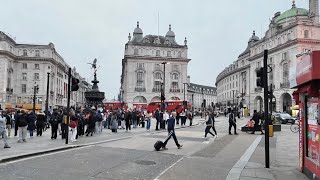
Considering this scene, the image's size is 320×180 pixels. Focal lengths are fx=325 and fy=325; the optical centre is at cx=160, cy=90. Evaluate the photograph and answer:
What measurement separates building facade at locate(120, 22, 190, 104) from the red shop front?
86568 millimetres

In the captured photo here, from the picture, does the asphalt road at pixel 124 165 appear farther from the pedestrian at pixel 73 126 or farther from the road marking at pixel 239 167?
the pedestrian at pixel 73 126

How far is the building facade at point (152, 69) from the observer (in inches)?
3826

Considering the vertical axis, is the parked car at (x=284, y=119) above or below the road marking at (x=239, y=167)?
above

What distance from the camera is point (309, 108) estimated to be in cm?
888

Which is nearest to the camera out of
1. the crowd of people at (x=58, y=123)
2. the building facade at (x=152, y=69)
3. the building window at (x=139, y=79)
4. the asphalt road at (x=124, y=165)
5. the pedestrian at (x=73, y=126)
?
the asphalt road at (x=124, y=165)

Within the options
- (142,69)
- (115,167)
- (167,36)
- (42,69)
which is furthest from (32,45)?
(115,167)

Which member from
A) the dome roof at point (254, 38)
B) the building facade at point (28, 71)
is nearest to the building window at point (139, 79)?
the building facade at point (28, 71)

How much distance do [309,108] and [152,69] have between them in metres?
90.4

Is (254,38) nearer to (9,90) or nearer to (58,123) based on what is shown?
(9,90)

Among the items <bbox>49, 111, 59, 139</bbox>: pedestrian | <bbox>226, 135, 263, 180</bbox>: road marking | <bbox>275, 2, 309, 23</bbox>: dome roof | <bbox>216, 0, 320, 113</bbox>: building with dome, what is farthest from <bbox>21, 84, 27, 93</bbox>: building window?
<bbox>226, 135, 263, 180</bbox>: road marking

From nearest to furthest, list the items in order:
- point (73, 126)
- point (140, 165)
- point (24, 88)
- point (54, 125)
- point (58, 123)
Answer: point (140, 165), point (73, 126), point (54, 125), point (58, 123), point (24, 88)

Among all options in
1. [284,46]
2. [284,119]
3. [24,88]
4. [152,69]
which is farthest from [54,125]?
[152,69]

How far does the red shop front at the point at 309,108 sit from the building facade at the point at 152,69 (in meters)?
86.6

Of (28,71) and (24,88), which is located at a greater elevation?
(28,71)
